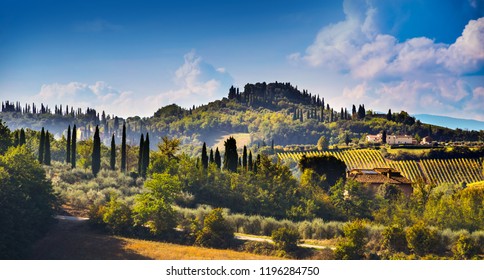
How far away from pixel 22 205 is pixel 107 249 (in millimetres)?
4914

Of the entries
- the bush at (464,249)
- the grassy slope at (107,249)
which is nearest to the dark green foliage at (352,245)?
the grassy slope at (107,249)

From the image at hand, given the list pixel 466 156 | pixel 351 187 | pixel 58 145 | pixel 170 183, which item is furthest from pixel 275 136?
pixel 170 183

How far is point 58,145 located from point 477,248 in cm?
3951

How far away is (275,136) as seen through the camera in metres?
85.1

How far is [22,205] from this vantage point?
23.5 meters

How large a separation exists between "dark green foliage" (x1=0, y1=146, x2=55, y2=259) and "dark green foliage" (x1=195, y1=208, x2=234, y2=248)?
726 cm

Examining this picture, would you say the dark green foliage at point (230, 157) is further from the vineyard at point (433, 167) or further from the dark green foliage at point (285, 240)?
the vineyard at point (433, 167)

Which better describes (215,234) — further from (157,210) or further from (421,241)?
(421,241)

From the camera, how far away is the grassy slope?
68.8 feet

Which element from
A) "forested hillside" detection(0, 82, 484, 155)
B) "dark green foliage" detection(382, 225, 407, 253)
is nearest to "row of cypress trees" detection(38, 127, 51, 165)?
"dark green foliage" detection(382, 225, 407, 253)

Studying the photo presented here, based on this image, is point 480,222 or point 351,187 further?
point 351,187

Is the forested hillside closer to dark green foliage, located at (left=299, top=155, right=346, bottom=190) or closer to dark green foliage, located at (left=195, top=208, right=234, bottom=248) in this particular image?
dark green foliage, located at (left=299, top=155, right=346, bottom=190)

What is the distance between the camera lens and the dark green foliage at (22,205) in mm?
20797
